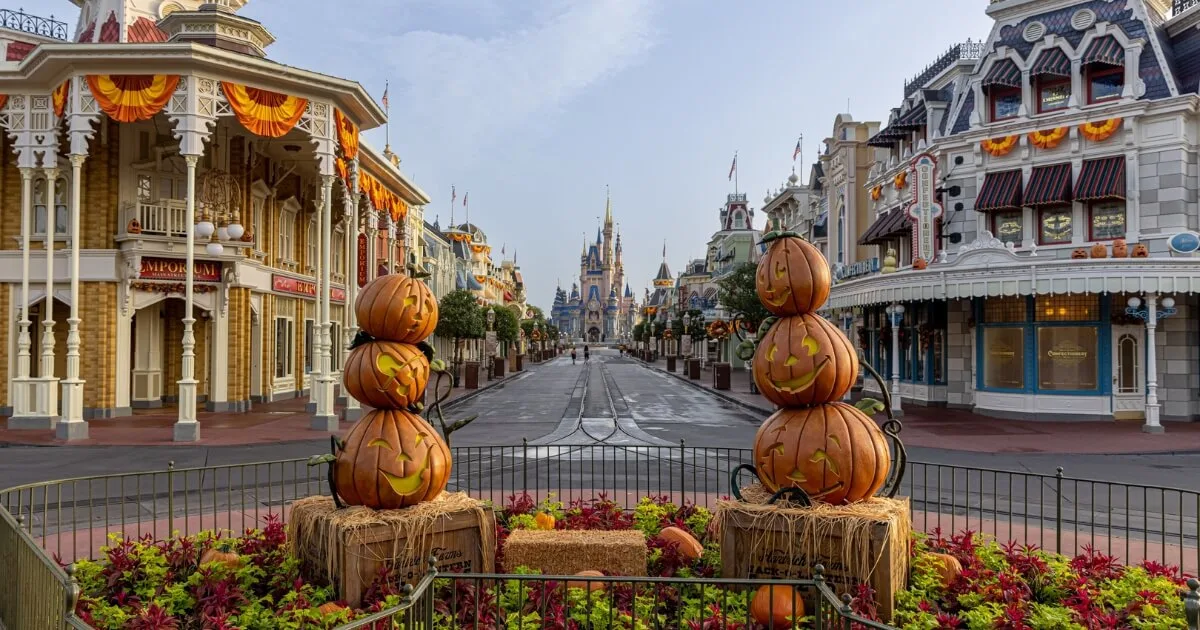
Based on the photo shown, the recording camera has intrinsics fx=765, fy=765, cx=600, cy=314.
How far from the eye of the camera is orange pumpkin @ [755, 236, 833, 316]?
5.84 metres

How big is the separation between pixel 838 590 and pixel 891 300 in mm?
20063

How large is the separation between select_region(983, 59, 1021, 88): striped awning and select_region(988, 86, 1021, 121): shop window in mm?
383

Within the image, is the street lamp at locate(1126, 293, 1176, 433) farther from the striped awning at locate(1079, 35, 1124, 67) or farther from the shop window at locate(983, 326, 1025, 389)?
the striped awning at locate(1079, 35, 1124, 67)

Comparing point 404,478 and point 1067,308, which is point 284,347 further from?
point 1067,308

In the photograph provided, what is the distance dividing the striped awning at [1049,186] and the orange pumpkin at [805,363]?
794 inches

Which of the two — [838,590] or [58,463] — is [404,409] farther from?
[58,463]

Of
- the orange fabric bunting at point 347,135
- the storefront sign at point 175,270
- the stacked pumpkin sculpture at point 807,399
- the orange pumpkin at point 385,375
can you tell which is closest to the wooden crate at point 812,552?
the stacked pumpkin sculpture at point 807,399

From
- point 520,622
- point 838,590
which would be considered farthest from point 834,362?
point 520,622

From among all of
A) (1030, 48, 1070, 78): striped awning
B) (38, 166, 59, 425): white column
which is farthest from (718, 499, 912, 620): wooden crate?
(1030, 48, 1070, 78): striped awning

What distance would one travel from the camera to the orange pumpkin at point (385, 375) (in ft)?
19.4

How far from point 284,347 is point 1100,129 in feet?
88.4

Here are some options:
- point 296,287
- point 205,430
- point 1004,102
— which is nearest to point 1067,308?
point 1004,102

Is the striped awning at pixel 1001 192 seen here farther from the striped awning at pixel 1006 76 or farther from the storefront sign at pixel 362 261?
the storefront sign at pixel 362 261

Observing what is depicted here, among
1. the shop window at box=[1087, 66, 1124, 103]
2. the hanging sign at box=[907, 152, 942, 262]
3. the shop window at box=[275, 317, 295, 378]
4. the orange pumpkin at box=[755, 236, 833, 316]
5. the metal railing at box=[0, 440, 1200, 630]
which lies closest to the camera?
the orange pumpkin at box=[755, 236, 833, 316]
